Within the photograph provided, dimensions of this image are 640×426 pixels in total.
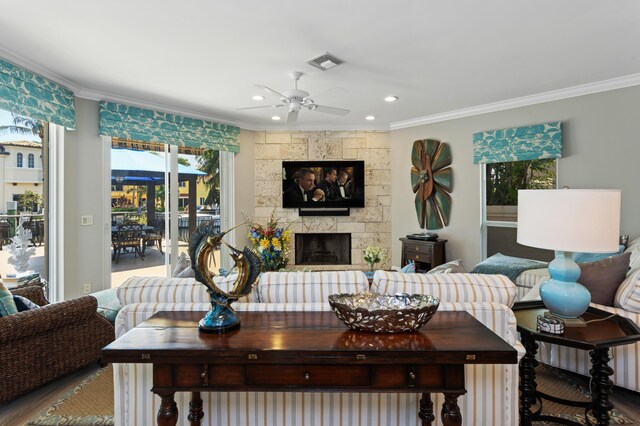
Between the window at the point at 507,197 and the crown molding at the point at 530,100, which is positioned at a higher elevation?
the crown molding at the point at 530,100

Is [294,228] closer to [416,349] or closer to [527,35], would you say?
[527,35]

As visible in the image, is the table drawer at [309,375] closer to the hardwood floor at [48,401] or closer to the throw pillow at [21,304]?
the hardwood floor at [48,401]

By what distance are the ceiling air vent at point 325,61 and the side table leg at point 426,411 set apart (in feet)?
8.50

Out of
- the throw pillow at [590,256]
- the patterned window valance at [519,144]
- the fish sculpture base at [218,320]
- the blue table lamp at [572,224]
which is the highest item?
the patterned window valance at [519,144]

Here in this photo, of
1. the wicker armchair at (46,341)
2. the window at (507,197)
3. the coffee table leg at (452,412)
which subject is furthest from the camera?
the window at (507,197)

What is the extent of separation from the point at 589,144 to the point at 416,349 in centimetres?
398

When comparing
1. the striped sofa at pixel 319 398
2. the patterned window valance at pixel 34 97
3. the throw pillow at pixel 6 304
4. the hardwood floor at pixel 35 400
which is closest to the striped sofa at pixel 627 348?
the striped sofa at pixel 319 398

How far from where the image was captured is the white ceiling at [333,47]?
2.33m

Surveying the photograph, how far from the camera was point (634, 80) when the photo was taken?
11.8 feet

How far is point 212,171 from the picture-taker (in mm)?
5570

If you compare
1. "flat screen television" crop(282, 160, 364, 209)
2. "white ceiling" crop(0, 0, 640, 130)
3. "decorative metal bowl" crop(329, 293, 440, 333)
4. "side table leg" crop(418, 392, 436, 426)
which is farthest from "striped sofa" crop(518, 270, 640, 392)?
"flat screen television" crop(282, 160, 364, 209)

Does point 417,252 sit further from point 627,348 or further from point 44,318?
point 44,318

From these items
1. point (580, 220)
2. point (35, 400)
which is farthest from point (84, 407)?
point (580, 220)

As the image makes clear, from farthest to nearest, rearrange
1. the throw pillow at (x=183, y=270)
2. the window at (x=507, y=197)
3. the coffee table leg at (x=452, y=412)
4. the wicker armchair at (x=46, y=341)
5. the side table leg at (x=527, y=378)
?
the window at (x=507, y=197), the throw pillow at (x=183, y=270), the wicker armchair at (x=46, y=341), the side table leg at (x=527, y=378), the coffee table leg at (x=452, y=412)
